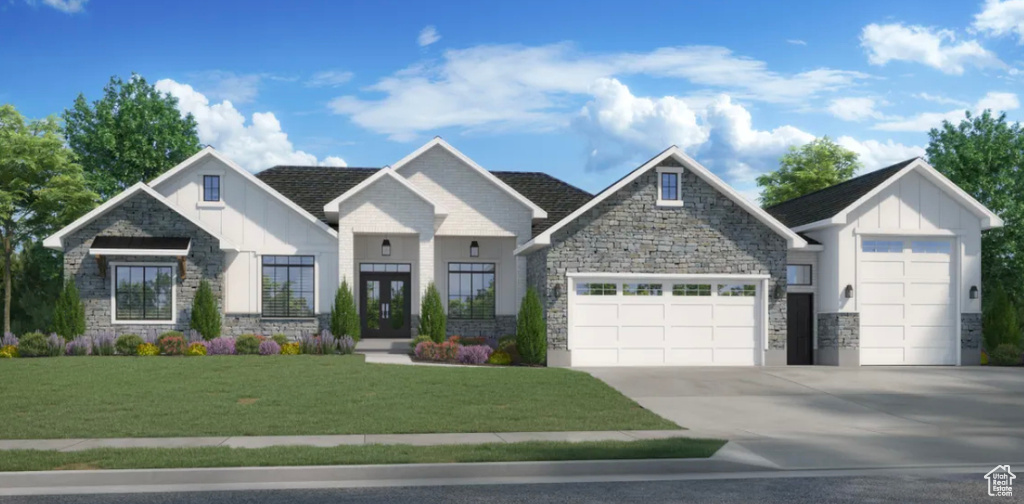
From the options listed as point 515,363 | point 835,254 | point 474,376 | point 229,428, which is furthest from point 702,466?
point 835,254

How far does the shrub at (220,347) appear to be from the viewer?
2462 cm

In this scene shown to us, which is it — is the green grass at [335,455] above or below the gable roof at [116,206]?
below

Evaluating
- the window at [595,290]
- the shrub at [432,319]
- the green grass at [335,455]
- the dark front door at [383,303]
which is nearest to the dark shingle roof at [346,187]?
the dark front door at [383,303]

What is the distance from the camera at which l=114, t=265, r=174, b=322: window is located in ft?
85.6

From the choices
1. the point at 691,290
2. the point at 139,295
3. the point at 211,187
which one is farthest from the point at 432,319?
the point at 139,295

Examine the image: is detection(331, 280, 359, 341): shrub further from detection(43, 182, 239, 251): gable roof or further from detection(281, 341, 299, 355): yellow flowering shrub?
detection(43, 182, 239, 251): gable roof

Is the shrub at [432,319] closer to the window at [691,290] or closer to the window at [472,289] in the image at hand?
the window at [472,289]

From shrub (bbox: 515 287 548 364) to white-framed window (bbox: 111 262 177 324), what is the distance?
1057cm

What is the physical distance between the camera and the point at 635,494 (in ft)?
30.6

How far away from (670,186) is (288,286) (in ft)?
39.1

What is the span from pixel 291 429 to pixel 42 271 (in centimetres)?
2895

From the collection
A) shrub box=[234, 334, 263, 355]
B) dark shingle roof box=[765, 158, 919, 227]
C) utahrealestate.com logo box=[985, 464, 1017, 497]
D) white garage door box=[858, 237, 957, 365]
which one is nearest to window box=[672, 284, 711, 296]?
dark shingle roof box=[765, 158, 919, 227]

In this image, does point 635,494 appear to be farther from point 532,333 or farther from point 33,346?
point 33,346

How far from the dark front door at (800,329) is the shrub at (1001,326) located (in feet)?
17.4
